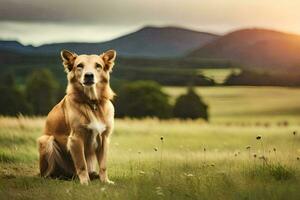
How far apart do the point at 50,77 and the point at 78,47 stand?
0.23m

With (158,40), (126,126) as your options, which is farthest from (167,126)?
(158,40)

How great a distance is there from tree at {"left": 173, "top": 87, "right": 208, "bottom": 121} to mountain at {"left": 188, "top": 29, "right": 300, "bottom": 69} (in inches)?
10.5

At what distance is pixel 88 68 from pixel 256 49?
40.7 inches

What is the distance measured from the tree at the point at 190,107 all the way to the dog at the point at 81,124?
1.22 feet

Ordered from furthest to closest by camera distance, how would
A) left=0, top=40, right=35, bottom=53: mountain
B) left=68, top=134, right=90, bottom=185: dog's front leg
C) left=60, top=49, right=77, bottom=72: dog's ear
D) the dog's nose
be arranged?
1. left=0, top=40, right=35, bottom=53: mountain
2. left=68, top=134, right=90, bottom=185: dog's front leg
3. left=60, top=49, right=77, bottom=72: dog's ear
4. the dog's nose

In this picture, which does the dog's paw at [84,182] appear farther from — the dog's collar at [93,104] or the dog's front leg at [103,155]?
the dog's collar at [93,104]

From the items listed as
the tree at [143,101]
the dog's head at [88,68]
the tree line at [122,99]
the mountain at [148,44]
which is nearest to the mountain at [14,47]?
the mountain at [148,44]

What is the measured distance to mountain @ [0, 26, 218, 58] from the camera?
4074mm

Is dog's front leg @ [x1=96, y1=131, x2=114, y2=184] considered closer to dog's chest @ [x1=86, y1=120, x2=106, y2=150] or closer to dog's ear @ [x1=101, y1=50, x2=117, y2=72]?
dog's chest @ [x1=86, y1=120, x2=106, y2=150]

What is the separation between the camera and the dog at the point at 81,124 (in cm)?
366

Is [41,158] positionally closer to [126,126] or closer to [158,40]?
[126,126]

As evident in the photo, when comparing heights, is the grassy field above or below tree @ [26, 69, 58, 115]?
below

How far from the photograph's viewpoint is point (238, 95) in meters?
4.04

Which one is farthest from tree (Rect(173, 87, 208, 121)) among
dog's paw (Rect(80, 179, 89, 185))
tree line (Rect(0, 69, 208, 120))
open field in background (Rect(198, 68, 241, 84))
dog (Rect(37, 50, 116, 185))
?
dog's paw (Rect(80, 179, 89, 185))
